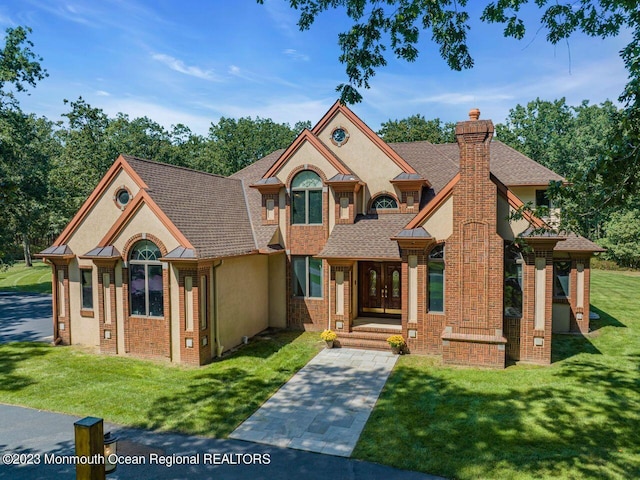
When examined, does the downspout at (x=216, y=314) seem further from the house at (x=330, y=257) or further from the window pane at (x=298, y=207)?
the window pane at (x=298, y=207)

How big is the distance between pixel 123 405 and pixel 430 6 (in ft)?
37.9

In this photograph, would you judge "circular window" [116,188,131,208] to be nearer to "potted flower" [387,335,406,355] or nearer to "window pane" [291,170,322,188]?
"window pane" [291,170,322,188]

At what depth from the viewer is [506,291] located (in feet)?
43.2

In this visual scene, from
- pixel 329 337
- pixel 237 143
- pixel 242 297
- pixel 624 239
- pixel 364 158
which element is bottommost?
pixel 329 337

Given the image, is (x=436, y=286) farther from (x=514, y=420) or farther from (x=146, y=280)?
(x=146, y=280)

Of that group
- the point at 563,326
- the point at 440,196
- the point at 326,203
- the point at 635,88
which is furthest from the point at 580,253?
the point at 635,88

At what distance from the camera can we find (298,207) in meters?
17.5

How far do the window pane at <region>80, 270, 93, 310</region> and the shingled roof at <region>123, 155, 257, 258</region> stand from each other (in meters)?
4.28

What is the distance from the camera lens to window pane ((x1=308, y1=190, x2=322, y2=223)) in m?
17.2

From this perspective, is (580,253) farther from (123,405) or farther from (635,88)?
(123,405)

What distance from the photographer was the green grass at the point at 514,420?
7.46m

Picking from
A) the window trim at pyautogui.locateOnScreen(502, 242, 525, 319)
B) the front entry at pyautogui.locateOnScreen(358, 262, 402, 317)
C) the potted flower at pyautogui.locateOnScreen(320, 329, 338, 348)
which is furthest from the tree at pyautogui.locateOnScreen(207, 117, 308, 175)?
the window trim at pyautogui.locateOnScreen(502, 242, 525, 319)

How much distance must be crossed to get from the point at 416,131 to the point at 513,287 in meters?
38.2

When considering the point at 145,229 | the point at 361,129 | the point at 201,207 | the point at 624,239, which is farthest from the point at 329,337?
the point at 624,239
